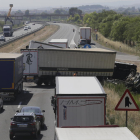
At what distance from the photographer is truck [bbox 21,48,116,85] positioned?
3375 centimetres

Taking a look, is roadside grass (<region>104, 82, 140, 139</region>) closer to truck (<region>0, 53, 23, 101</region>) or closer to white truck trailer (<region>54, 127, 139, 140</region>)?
white truck trailer (<region>54, 127, 139, 140</region>)

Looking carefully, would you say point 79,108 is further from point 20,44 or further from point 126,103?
point 20,44

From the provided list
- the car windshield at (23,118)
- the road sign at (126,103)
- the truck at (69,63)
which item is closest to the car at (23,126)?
the car windshield at (23,118)

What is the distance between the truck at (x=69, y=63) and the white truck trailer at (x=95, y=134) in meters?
25.0

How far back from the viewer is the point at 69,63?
1339 inches

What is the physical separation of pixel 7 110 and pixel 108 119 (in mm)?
7680

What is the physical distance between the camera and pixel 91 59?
1339 inches

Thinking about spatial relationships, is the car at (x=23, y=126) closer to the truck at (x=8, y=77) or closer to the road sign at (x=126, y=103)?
the road sign at (x=126, y=103)

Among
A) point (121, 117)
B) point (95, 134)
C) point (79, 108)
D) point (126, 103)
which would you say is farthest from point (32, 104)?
point (95, 134)

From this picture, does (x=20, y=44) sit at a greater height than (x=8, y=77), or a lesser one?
lesser

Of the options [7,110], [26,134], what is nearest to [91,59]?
[7,110]

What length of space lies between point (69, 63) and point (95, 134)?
25.9 metres

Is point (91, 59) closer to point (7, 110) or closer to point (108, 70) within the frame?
point (108, 70)

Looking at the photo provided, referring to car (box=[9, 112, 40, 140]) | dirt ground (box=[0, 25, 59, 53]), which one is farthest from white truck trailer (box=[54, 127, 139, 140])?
dirt ground (box=[0, 25, 59, 53])
